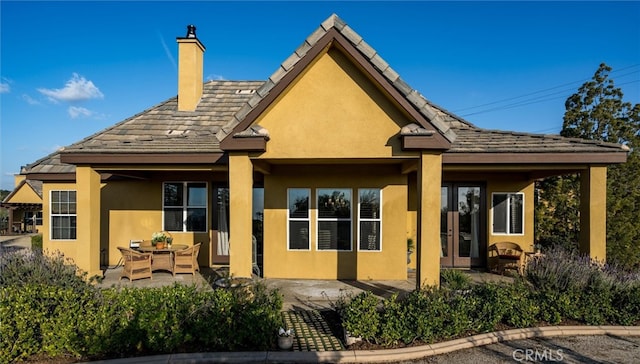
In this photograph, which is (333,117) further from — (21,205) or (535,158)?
(21,205)

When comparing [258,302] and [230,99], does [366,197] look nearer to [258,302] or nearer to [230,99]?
[258,302]

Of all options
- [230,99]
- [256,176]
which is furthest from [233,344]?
[230,99]

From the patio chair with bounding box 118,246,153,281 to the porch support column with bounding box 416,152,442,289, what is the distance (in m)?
6.62

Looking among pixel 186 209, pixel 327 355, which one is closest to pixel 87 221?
pixel 186 209

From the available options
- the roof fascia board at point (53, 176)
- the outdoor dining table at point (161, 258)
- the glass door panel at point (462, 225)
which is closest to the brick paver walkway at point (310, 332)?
the outdoor dining table at point (161, 258)

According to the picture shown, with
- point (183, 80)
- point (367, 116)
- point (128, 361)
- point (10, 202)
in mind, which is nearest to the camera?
point (128, 361)

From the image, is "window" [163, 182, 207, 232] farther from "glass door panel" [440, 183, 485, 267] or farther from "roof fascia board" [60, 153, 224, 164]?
"glass door panel" [440, 183, 485, 267]

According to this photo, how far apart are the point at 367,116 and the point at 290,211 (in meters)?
3.70

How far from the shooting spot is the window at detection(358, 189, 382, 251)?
9562 mm

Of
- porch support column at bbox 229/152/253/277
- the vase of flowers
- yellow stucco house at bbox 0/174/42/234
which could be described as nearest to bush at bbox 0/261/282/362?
the vase of flowers

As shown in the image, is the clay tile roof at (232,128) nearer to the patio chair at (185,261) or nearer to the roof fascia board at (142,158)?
the roof fascia board at (142,158)

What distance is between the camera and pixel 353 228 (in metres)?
9.59

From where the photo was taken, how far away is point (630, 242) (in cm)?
1084

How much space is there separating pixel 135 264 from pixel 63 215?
4174 mm
